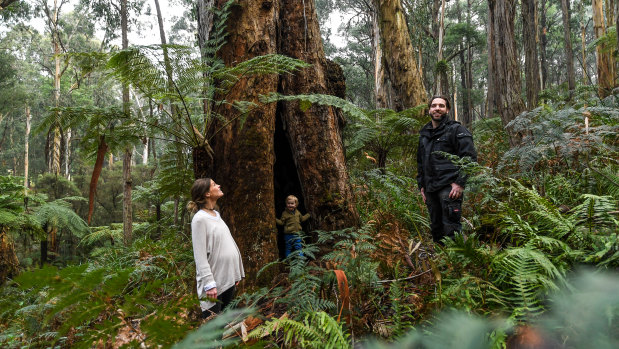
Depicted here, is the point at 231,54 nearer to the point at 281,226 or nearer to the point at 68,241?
the point at 281,226

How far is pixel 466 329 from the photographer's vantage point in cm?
44

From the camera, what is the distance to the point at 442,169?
3432mm

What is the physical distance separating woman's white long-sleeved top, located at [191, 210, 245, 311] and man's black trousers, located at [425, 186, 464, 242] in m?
1.92

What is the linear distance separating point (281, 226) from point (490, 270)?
2.62 m

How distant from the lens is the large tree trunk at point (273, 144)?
3441mm

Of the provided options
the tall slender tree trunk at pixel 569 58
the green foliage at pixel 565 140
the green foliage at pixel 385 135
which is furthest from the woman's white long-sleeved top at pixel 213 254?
the tall slender tree trunk at pixel 569 58

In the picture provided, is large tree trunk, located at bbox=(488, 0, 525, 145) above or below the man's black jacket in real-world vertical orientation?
above

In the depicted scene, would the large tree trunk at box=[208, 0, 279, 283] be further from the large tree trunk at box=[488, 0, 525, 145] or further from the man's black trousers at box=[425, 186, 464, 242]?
the large tree trunk at box=[488, 0, 525, 145]

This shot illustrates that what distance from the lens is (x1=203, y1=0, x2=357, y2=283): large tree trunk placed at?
135 inches

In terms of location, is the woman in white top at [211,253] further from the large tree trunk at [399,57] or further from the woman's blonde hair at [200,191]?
the large tree trunk at [399,57]

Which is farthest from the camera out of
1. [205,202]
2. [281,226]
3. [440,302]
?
[281,226]

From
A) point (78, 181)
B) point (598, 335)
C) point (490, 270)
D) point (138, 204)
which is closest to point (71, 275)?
point (598, 335)

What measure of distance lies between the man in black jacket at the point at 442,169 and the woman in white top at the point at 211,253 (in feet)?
6.35

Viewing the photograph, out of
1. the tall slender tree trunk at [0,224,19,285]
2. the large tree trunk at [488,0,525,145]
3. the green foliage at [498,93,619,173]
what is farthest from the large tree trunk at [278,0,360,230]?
the tall slender tree trunk at [0,224,19,285]
